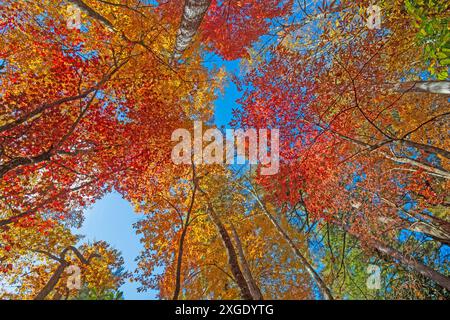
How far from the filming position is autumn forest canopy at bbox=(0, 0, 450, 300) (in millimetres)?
6074

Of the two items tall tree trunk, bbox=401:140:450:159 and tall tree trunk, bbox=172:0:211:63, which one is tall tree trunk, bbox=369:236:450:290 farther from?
tall tree trunk, bbox=172:0:211:63

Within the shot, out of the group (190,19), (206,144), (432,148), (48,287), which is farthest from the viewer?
(206,144)

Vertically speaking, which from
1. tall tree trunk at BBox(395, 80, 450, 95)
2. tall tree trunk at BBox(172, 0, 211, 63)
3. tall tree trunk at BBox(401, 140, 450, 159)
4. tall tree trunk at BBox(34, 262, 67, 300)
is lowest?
tall tree trunk at BBox(34, 262, 67, 300)

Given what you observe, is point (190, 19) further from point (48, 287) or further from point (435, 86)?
point (48, 287)

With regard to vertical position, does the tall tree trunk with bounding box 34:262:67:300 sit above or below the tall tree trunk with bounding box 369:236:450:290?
below

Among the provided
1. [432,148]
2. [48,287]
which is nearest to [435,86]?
[432,148]

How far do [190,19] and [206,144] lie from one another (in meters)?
5.41

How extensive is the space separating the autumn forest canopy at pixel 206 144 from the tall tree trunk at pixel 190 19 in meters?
0.04

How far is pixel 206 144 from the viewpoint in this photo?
10.3 metres

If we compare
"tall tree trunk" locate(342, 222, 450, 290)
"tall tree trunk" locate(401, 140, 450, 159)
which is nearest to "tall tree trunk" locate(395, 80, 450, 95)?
"tall tree trunk" locate(401, 140, 450, 159)

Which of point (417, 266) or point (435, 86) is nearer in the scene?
point (435, 86)

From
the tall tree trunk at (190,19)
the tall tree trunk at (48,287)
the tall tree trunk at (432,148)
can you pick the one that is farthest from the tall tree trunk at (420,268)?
the tall tree trunk at (48,287)

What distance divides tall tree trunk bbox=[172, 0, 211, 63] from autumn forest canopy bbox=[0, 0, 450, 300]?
0.12 ft

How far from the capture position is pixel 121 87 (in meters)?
8.08
